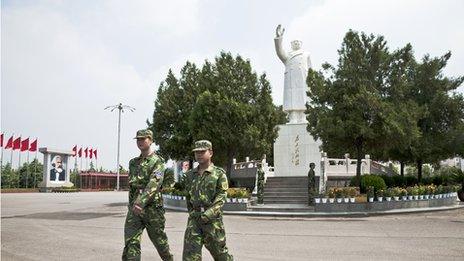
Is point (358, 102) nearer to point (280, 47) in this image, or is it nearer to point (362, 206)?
point (362, 206)

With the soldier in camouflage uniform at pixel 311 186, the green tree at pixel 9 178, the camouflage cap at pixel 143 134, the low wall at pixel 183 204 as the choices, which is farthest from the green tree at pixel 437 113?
the green tree at pixel 9 178

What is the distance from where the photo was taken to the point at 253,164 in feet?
103

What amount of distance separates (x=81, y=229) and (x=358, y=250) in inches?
329

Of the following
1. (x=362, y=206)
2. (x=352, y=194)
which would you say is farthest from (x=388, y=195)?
(x=352, y=194)

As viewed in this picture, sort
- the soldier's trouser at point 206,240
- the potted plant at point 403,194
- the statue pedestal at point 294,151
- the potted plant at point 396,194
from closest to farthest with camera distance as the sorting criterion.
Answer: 1. the soldier's trouser at point 206,240
2. the potted plant at point 396,194
3. the potted plant at point 403,194
4. the statue pedestal at point 294,151

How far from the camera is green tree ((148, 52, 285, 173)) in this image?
90.9ft

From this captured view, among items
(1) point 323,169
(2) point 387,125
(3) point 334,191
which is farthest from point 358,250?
(1) point 323,169

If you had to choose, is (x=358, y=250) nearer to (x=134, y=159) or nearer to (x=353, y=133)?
(x=134, y=159)

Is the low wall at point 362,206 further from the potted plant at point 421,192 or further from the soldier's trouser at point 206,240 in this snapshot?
the soldier's trouser at point 206,240

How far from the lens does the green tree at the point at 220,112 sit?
90.9ft

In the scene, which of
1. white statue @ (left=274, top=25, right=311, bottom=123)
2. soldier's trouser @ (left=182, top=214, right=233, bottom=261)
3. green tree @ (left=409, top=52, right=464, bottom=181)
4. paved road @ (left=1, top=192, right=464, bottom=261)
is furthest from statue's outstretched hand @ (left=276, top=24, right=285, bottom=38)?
soldier's trouser @ (left=182, top=214, right=233, bottom=261)

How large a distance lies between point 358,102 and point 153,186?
17.5m

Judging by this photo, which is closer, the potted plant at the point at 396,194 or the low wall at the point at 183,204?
the potted plant at the point at 396,194

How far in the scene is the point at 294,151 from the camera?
1206 inches
